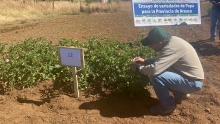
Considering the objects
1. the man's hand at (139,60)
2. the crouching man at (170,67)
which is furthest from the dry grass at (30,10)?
the crouching man at (170,67)

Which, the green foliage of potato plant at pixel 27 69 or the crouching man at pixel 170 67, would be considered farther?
the green foliage of potato plant at pixel 27 69

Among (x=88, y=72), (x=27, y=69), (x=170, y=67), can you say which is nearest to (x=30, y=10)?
(x=27, y=69)

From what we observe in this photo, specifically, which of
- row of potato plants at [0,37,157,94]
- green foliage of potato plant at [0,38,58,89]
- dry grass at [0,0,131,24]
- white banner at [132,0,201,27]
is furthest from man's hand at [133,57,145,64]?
dry grass at [0,0,131,24]

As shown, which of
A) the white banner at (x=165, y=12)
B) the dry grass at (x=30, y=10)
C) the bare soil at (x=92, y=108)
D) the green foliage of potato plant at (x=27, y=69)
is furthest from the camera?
the dry grass at (x=30, y=10)

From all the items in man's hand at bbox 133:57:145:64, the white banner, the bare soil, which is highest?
the white banner

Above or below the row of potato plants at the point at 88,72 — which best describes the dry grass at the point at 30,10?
above

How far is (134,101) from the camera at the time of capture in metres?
4.14

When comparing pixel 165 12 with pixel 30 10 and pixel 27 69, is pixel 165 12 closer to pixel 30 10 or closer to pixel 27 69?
pixel 27 69

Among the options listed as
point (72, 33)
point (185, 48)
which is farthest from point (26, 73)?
point (72, 33)

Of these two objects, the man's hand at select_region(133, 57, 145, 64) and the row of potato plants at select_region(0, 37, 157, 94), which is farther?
the row of potato plants at select_region(0, 37, 157, 94)

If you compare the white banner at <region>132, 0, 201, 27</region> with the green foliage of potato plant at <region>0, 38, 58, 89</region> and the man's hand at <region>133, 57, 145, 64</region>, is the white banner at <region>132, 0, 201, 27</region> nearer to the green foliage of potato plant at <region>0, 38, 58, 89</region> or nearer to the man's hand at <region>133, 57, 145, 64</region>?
the green foliage of potato plant at <region>0, 38, 58, 89</region>

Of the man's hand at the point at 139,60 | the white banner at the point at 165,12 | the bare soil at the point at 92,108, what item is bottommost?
the bare soil at the point at 92,108

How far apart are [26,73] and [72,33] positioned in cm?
565

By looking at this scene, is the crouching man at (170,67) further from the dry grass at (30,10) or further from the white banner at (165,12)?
the dry grass at (30,10)
